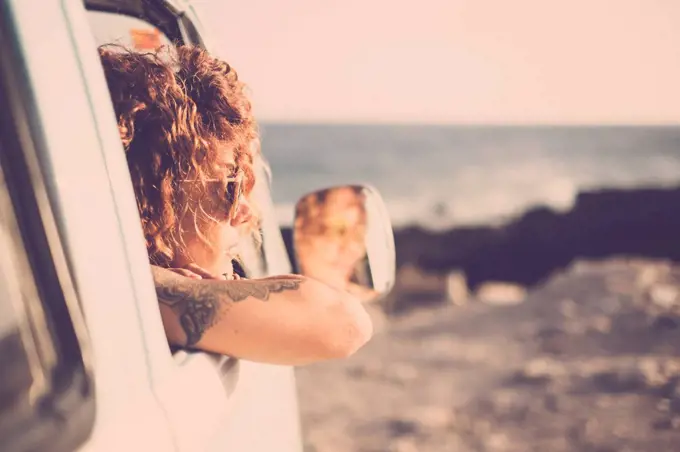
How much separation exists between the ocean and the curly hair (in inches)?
1059

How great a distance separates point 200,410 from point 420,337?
8144 millimetres

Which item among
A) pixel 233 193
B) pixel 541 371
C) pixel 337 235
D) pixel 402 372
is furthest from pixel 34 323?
pixel 402 372

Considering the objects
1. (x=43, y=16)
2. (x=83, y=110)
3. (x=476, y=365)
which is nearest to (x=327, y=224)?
(x=83, y=110)

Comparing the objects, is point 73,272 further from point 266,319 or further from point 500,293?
point 500,293

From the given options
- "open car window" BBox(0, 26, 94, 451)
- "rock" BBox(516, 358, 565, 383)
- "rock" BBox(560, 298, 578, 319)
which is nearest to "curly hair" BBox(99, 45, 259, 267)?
"open car window" BBox(0, 26, 94, 451)

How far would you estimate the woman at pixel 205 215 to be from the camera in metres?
1.27

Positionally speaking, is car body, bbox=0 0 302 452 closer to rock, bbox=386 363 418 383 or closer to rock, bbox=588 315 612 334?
rock, bbox=386 363 418 383

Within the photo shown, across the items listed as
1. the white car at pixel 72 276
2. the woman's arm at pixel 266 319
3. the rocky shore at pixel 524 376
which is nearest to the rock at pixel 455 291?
the rocky shore at pixel 524 376

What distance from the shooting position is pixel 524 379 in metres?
6.64

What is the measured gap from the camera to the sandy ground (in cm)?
533

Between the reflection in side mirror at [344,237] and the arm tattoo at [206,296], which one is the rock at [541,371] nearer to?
the reflection in side mirror at [344,237]

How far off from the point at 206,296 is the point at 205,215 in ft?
1.25

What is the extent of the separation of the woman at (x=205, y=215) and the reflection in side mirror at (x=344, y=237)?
15 centimetres

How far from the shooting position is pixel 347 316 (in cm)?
130
